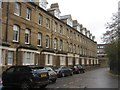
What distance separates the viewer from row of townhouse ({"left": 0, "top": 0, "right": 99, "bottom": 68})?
2361 centimetres

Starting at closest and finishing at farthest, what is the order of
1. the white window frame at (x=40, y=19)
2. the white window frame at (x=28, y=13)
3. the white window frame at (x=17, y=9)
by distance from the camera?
the white window frame at (x=17, y=9)
the white window frame at (x=28, y=13)
the white window frame at (x=40, y=19)

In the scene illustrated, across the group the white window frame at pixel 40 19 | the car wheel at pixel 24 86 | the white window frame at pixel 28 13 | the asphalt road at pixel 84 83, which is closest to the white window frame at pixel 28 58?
the white window frame at pixel 28 13

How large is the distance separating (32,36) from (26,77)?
15.6 metres

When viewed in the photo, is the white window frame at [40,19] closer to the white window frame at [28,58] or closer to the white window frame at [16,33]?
the white window frame at [28,58]

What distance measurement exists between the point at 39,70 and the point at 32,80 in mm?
999

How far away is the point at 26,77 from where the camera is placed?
1367cm

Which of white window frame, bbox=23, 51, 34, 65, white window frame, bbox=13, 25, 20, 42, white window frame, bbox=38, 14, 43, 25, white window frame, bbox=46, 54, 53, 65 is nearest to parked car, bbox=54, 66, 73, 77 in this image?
white window frame, bbox=23, 51, 34, 65

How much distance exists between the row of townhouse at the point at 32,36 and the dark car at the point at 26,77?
795 cm

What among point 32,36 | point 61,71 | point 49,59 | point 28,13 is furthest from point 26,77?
point 49,59

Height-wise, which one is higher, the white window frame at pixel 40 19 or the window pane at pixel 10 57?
the white window frame at pixel 40 19

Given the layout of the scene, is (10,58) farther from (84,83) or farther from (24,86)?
(24,86)

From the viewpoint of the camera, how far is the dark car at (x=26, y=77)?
13.5 metres

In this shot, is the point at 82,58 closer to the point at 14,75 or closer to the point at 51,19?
the point at 51,19

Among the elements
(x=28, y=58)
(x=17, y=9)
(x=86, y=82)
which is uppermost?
(x=17, y=9)
